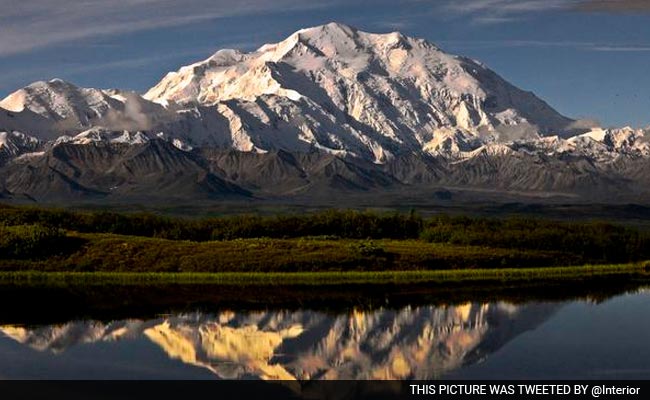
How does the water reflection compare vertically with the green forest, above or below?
above

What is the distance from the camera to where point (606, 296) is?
94.2 metres

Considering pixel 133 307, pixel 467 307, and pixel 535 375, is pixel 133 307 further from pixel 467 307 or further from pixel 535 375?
pixel 535 375

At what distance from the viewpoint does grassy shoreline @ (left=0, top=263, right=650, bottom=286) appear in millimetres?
108312

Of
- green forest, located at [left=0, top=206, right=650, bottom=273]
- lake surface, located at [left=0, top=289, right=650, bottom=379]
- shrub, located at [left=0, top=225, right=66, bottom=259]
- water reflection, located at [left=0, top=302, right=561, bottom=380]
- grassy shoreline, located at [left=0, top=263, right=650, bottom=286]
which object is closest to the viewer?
lake surface, located at [left=0, top=289, right=650, bottom=379]

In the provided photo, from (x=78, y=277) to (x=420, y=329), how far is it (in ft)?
160

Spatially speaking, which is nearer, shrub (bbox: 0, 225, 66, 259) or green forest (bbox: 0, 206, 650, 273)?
green forest (bbox: 0, 206, 650, 273)

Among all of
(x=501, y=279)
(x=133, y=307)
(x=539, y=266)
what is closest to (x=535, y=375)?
(x=133, y=307)
